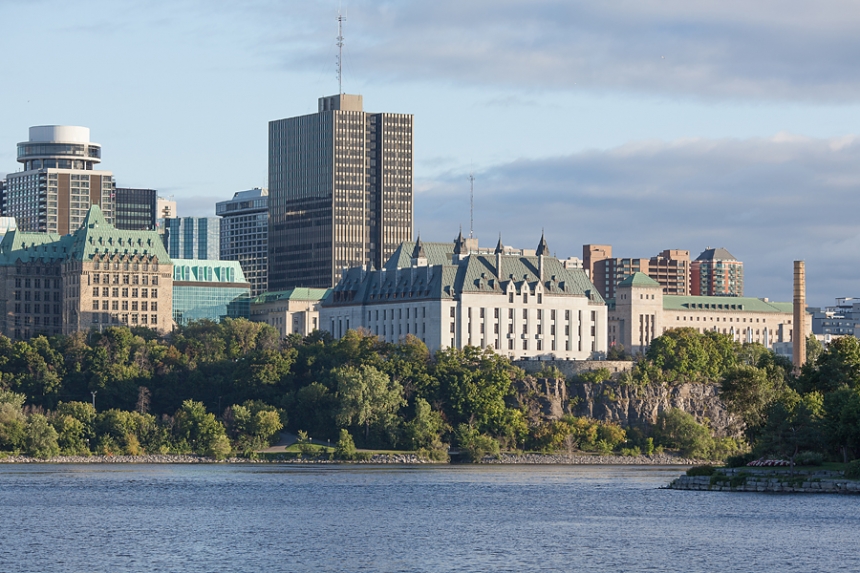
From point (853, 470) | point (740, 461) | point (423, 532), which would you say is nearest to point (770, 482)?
point (853, 470)

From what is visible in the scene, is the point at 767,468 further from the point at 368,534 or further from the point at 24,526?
the point at 24,526

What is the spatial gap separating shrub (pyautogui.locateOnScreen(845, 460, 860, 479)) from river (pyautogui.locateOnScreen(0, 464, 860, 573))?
3911mm

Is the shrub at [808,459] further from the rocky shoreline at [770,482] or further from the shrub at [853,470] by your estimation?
the shrub at [853,470]

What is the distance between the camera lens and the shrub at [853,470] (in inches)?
6969

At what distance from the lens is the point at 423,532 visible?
149000 millimetres

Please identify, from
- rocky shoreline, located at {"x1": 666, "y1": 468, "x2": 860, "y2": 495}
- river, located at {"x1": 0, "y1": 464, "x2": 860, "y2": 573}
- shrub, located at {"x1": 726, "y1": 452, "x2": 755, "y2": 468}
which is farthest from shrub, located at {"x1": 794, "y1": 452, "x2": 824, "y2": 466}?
shrub, located at {"x1": 726, "y1": 452, "x2": 755, "y2": 468}

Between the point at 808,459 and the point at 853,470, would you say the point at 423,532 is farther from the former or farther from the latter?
the point at 808,459

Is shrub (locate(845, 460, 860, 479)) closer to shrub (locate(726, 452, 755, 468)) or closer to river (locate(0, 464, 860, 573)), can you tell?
river (locate(0, 464, 860, 573))

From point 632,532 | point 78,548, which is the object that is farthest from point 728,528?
point 78,548

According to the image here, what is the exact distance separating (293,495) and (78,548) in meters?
58.0

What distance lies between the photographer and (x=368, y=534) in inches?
5807

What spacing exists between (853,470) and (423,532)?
4939cm

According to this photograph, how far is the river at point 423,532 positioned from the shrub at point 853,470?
3911mm

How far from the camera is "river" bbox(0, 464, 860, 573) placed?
5007 inches
